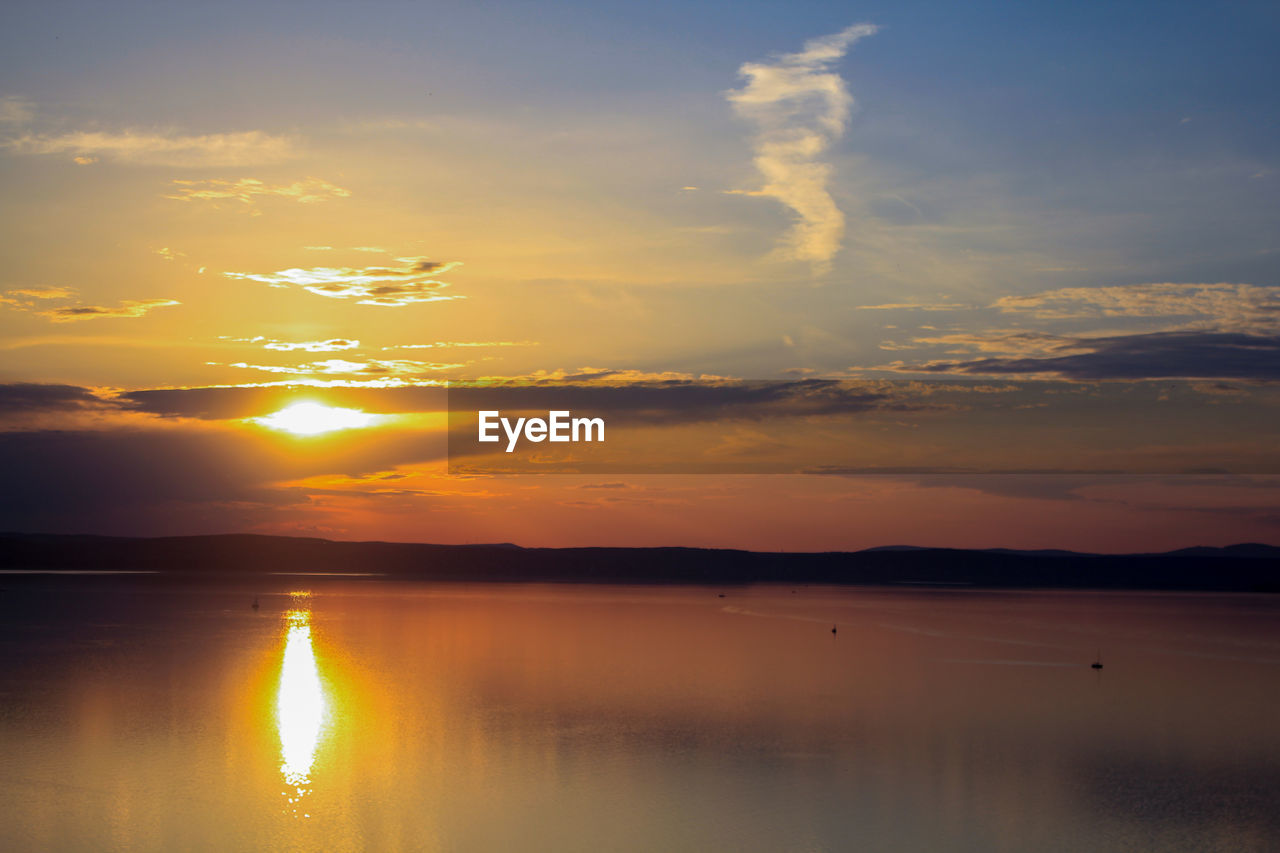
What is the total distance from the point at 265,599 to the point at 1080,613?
244ft

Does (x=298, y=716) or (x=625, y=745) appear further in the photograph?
(x=298, y=716)

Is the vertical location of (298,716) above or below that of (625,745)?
below

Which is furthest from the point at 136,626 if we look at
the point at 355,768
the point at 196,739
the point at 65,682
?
the point at 355,768

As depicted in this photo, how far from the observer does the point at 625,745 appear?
24.9 meters

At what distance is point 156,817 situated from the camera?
18.0m

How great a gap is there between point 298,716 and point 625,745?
31.8ft

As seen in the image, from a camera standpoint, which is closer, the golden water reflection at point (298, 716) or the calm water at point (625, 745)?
the calm water at point (625, 745)

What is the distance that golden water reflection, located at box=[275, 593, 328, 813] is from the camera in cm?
2138

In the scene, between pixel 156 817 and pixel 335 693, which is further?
pixel 335 693

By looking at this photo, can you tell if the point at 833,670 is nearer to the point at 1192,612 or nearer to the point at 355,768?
the point at 355,768

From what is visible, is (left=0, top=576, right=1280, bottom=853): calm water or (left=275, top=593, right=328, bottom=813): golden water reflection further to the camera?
(left=275, top=593, right=328, bottom=813): golden water reflection

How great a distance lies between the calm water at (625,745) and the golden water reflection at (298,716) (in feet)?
0.44

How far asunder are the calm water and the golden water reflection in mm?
134

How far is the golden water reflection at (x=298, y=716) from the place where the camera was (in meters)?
21.4
